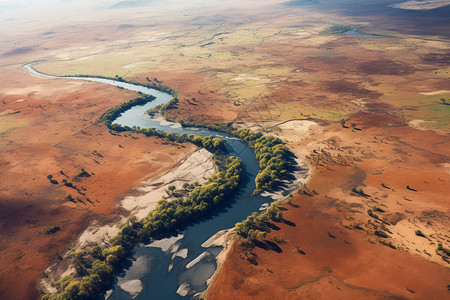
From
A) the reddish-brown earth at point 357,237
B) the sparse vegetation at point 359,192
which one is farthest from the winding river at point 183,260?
the sparse vegetation at point 359,192

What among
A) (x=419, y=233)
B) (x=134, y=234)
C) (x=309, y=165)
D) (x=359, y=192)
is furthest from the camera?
(x=309, y=165)

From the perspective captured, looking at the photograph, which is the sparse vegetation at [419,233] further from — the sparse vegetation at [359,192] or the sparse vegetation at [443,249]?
the sparse vegetation at [359,192]

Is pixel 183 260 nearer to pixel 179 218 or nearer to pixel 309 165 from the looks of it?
pixel 179 218

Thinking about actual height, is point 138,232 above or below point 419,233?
below

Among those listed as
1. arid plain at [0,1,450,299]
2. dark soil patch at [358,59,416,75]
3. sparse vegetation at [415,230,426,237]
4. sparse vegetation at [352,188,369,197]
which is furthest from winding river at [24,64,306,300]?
dark soil patch at [358,59,416,75]

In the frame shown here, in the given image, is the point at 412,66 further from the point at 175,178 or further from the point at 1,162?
the point at 1,162

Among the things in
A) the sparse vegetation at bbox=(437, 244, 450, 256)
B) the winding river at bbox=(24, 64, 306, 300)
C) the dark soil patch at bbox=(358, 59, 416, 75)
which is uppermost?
the dark soil patch at bbox=(358, 59, 416, 75)

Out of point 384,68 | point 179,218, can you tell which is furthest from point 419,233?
point 384,68

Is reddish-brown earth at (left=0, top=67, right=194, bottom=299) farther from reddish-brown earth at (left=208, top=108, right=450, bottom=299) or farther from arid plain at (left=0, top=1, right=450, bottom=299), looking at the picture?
reddish-brown earth at (left=208, top=108, right=450, bottom=299)

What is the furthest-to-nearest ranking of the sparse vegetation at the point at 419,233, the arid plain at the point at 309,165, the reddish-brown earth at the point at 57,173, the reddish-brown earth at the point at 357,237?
the reddish-brown earth at the point at 57,173
the sparse vegetation at the point at 419,233
the arid plain at the point at 309,165
the reddish-brown earth at the point at 357,237
